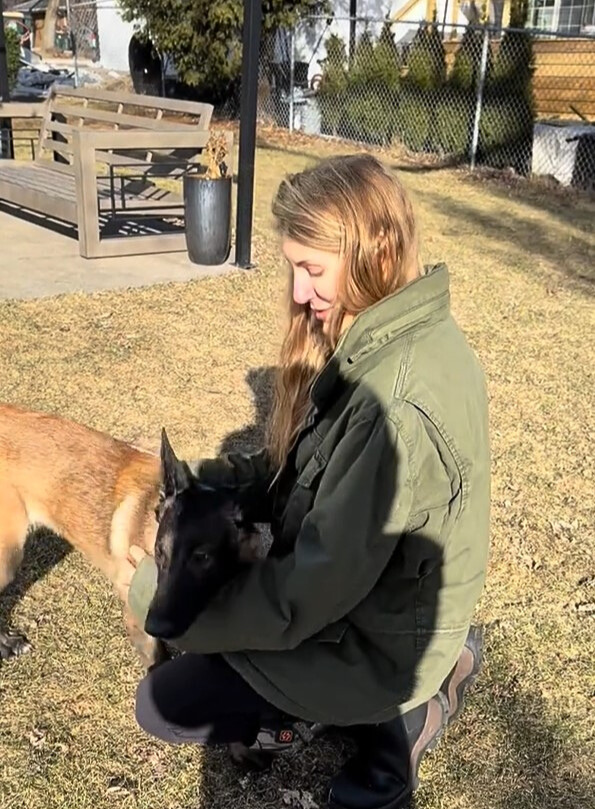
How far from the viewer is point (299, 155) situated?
1499cm

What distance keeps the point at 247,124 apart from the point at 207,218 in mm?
943

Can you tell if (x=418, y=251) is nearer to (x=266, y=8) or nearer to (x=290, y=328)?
(x=290, y=328)

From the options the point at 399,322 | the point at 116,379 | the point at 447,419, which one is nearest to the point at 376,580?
the point at 447,419

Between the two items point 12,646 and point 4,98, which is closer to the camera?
point 12,646

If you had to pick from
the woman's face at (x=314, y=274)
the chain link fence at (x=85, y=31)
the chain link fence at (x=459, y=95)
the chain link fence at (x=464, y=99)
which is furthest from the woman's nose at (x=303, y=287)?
the chain link fence at (x=85, y=31)

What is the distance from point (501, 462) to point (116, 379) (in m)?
2.46

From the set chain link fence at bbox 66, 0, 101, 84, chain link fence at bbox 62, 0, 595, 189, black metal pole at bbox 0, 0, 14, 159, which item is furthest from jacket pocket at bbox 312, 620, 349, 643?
chain link fence at bbox 66, 0, 101, 84

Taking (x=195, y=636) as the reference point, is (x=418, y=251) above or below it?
above

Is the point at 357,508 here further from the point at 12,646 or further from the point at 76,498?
the point at 12,646

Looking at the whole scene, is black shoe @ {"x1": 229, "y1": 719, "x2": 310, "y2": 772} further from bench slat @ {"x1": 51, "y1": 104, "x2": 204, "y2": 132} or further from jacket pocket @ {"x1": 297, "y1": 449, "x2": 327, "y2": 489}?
bench slat @ {"x1": 51, "y1": 104, "x2": 204, "y2": 132}

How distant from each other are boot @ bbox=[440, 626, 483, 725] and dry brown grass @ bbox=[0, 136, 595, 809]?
5.7 inches

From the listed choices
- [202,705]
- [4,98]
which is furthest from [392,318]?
[4,98]

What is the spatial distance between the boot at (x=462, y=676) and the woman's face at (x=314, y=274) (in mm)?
1270

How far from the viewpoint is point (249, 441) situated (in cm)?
453
